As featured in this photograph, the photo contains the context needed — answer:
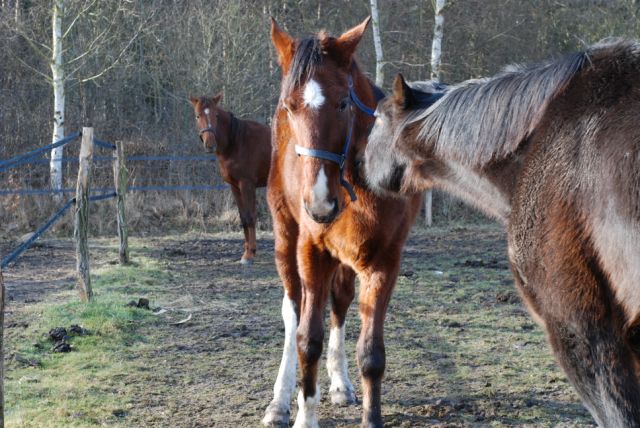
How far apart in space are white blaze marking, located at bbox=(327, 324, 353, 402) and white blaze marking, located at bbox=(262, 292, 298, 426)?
0.33 metres

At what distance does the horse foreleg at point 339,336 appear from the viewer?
478 centimetres

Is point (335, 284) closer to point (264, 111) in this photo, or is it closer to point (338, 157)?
point (338, 157)

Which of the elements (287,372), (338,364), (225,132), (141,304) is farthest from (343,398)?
(225,132)

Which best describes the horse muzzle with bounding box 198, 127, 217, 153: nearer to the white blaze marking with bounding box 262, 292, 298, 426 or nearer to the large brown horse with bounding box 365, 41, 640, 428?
the white blaze marking with bounding box 262, 292, 298, 426

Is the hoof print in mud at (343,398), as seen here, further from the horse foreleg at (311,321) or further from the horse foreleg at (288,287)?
the horse foreleg at (311,321)

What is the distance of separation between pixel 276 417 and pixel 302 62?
206cm

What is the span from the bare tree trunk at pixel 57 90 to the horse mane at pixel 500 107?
12.8 metres

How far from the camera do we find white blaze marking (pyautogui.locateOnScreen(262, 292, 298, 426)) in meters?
4.38

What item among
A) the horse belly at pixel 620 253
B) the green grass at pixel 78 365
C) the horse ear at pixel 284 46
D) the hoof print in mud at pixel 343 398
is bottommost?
the hoof print in mud at pixel 343 398

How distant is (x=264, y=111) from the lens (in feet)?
56.1

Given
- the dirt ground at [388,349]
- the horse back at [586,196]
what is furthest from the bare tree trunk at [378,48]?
the horse back at [586,196]

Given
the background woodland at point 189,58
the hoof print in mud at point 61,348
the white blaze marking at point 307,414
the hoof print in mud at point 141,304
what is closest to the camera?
the white blaze marking at point 307,414

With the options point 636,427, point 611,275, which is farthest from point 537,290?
point 636,427

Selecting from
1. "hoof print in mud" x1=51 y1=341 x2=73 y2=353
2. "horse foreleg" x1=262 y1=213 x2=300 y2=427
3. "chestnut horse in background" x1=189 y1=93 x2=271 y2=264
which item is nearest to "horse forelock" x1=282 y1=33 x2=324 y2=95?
"horse foreleg" x1=262 y1=213 x2=300 y2=427
